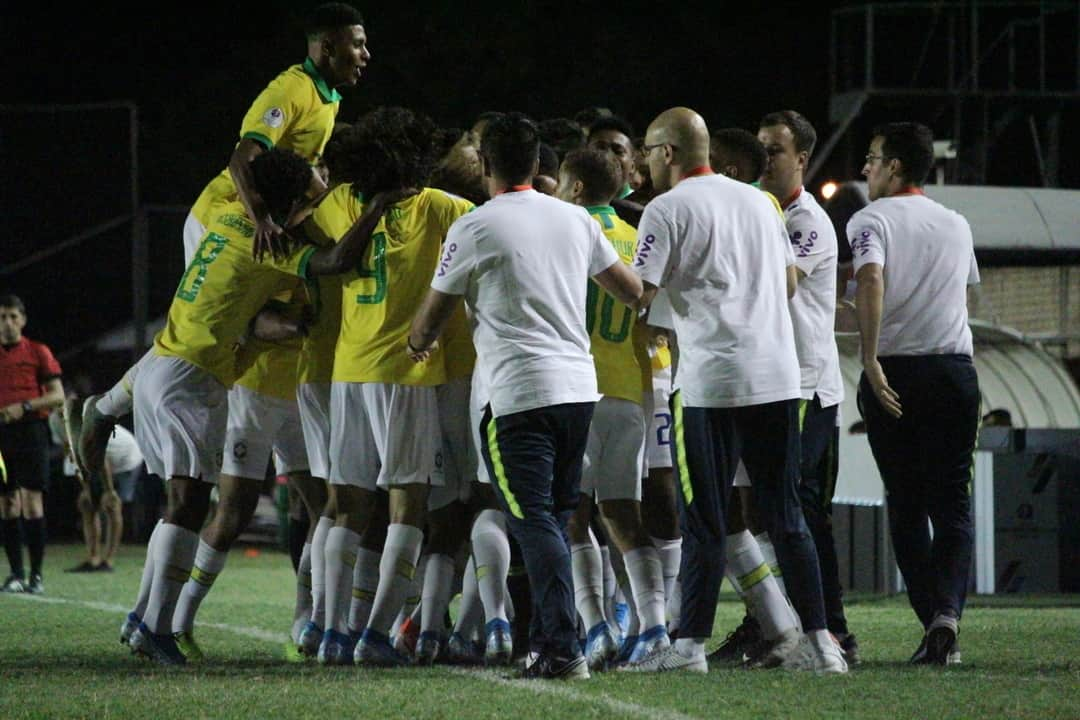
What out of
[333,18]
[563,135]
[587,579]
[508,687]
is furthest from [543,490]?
[333,18]

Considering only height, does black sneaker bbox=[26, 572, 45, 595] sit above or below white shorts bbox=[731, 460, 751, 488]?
below

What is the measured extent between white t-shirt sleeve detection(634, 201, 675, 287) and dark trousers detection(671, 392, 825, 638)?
1.76 ft

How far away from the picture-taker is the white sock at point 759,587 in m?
6.85

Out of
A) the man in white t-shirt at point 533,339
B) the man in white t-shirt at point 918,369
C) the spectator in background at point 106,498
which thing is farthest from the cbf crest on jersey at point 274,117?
the spectator in background at point 106,498

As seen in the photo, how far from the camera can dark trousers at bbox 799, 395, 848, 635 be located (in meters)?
7.54

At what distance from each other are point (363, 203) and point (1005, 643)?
3.73 m

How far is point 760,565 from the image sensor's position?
6.94 m

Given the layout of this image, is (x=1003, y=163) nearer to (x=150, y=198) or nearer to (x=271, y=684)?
(x=150, y=198)

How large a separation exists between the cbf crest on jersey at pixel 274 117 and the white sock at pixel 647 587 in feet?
8.95

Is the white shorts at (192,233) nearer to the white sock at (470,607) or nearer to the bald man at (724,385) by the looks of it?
the white sock at (470,607)

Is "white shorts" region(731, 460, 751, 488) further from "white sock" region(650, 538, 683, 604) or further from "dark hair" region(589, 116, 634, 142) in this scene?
"dark hair" region(589, 116, 634, 142)

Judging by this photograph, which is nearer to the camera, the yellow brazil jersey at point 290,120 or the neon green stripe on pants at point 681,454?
the neon green stripe on pants at point 681,454

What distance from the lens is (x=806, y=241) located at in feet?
24.9

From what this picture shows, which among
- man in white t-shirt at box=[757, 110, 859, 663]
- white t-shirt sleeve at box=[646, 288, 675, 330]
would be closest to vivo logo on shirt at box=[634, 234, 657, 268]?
white t-shirt sleeve at box=[646, 288, 675, 330]
